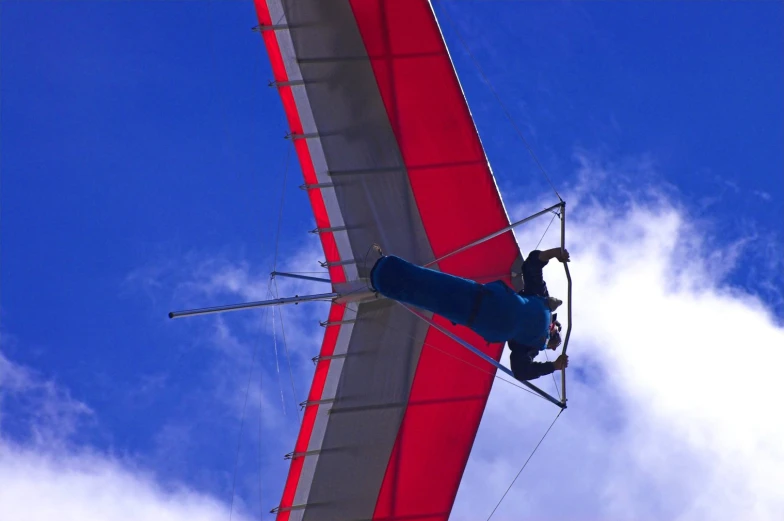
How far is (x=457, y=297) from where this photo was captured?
492 inches

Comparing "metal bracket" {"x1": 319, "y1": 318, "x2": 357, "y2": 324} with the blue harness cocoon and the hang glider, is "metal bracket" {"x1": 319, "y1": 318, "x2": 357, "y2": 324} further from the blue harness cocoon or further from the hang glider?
the blue harness cocoon

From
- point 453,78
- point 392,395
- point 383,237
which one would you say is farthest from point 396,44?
point 392,395

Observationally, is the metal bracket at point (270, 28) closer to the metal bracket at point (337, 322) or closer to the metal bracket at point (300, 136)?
the metal bracket at point (300, 136)

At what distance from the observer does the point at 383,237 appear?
47.9ft

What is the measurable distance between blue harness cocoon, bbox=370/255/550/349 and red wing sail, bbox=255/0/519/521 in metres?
1.81

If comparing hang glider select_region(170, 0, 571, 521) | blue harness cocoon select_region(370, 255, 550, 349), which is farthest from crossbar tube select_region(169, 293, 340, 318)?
blue harness cocoon select_region(370, 255, 550, 349)

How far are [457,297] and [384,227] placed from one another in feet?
7.87

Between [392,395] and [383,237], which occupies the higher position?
[383,237]

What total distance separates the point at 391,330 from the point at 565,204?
2997 millimetres

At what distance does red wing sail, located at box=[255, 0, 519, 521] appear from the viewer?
1383cm

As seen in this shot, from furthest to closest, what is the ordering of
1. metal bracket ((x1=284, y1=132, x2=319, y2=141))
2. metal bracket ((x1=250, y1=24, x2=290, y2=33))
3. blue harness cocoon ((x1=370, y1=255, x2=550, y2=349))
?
metal bracket ((x1=284, y1=132, x2=319, y2=141))
metal bracket ((x1=250, y1=24, x2=290, y2=33))
blue harness cocoon ((x1=370, y1=255, x2=550, y2=349))

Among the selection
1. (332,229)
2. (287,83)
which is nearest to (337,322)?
(332,229)

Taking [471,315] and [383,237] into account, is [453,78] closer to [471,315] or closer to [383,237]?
[383,237]

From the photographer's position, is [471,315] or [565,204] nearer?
[471,315]
